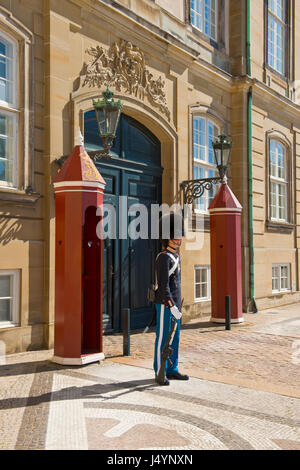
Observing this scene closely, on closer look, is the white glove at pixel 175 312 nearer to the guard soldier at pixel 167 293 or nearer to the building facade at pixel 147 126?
the guard soldier at pixel 167 293

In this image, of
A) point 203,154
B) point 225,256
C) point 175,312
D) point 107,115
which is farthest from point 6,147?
point 203,154

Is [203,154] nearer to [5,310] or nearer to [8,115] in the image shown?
[8,115]

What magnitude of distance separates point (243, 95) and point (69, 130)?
6.72 metres

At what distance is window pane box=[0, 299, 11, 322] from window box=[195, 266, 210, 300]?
5.41 meters

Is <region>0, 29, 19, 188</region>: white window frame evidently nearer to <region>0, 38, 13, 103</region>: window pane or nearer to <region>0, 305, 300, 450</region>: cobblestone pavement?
<region>0, 38, 13, 103</region>: window pane

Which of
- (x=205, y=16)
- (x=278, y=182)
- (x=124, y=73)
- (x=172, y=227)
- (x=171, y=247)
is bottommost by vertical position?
(x=171, y=247)

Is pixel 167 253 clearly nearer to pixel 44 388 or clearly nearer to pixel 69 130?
pixel 44 388

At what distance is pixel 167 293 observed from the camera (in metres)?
5.75

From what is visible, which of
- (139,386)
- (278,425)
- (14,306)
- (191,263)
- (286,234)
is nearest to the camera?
(278,425)

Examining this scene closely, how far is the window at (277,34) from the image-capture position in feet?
51.5

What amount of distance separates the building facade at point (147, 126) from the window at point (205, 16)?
44mm

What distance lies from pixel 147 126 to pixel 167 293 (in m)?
5.72

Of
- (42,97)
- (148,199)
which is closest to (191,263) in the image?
(148,199)

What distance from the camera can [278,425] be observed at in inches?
175
